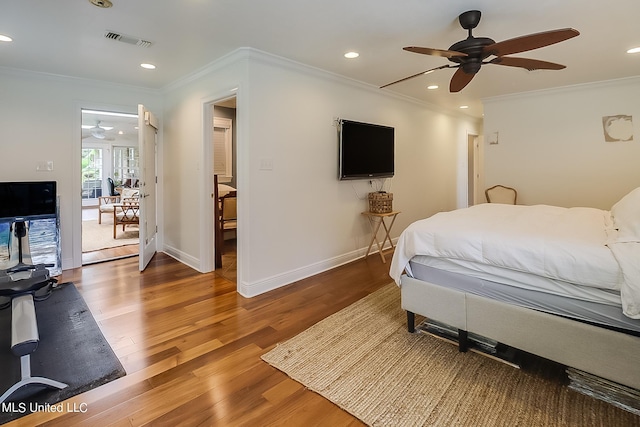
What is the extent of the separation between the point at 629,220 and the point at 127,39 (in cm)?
394

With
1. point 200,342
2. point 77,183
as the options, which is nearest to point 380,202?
point 200,342

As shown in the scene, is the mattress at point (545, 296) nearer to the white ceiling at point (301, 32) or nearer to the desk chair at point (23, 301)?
the white ceiling at point (301, 32)

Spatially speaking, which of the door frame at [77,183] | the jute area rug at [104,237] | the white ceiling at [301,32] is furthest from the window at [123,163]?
the white ceiling at [301,32]

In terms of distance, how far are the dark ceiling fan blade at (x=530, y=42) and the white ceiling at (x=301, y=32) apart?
1.05 ft

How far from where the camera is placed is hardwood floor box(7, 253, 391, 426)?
1.70m

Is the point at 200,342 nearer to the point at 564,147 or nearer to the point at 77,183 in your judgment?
the point at 77,183

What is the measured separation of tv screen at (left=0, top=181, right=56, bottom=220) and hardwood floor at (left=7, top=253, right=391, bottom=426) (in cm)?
81

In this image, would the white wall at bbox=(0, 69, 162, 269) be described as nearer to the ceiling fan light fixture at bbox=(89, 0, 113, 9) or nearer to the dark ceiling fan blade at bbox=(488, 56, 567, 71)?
the ceiling fan light fixture at bbox=(89, 0, 113, 9)

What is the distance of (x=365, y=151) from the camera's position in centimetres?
436

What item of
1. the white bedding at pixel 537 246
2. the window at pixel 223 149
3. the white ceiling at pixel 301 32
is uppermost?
the white ceiling at pixel 301 32

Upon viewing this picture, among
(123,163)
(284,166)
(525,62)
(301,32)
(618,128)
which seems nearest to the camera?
(525,62)

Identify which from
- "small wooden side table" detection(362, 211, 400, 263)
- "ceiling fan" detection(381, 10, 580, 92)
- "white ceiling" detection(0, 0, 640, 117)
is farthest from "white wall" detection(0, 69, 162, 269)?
"ceiling fan" detection(381, 10, 580, 92)

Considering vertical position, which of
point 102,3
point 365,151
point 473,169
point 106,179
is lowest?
point 365,151

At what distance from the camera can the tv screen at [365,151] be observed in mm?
4094
